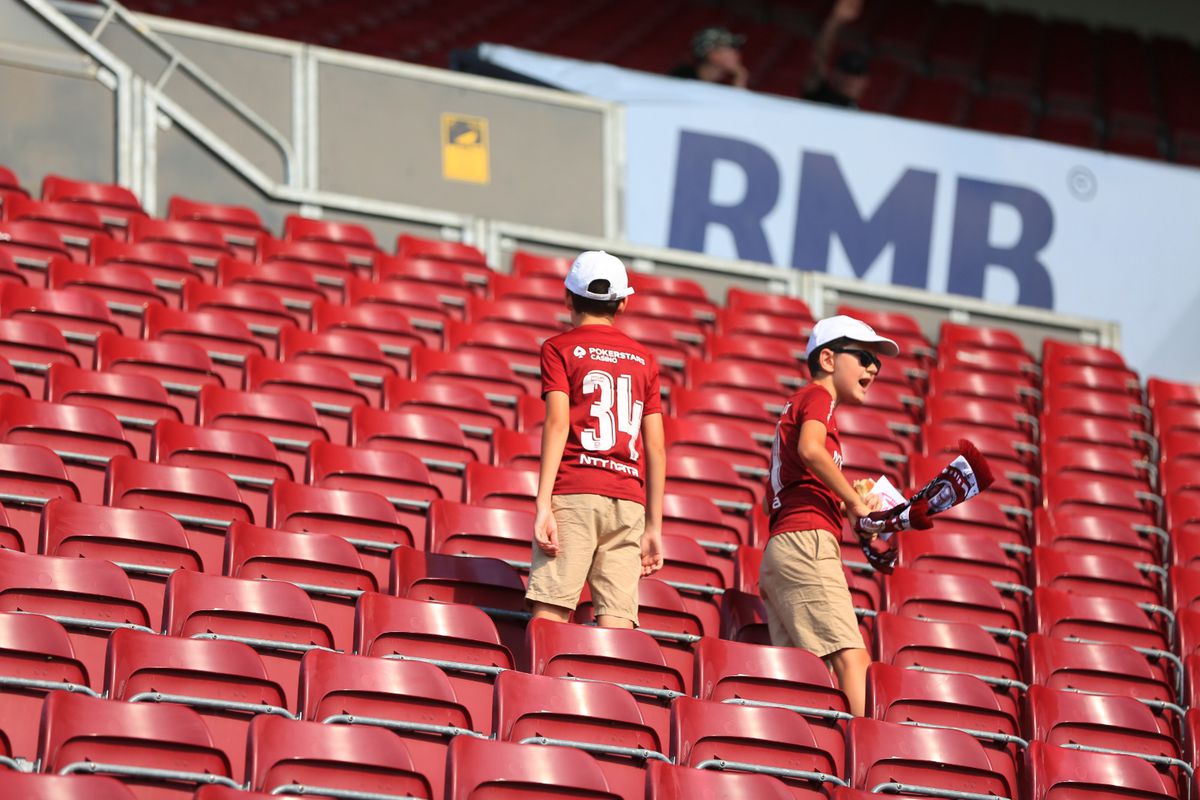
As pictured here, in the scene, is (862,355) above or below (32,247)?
below

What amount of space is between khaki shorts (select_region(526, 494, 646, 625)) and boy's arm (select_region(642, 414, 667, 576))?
5 centimetres

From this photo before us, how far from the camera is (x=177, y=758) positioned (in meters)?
4.14

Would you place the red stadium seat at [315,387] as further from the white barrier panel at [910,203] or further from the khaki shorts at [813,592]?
the white barrier panel at [910,203]

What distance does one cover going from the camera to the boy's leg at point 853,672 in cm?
541

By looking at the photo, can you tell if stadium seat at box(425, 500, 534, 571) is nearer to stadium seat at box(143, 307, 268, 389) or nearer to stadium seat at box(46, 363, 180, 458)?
stadium seat at box(46, 363, 180, 458)

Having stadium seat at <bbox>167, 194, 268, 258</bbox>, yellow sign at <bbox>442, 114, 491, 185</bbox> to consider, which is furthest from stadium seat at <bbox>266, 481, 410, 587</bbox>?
yellow sign at <bbox>442, 114, 491, 185</bbox>

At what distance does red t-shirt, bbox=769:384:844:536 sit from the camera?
553cm

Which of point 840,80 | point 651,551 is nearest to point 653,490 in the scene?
point 651,551

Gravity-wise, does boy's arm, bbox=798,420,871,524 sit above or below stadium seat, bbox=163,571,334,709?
above

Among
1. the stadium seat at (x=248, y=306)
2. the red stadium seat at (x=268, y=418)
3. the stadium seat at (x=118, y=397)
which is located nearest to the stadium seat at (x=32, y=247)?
the stadium seat at (x=248, y=306)

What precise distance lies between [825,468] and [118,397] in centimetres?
254

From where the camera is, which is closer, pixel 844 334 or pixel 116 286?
pixel 844 334

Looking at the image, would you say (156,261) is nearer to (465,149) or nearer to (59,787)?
(465,149)

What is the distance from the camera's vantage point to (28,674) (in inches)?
173
